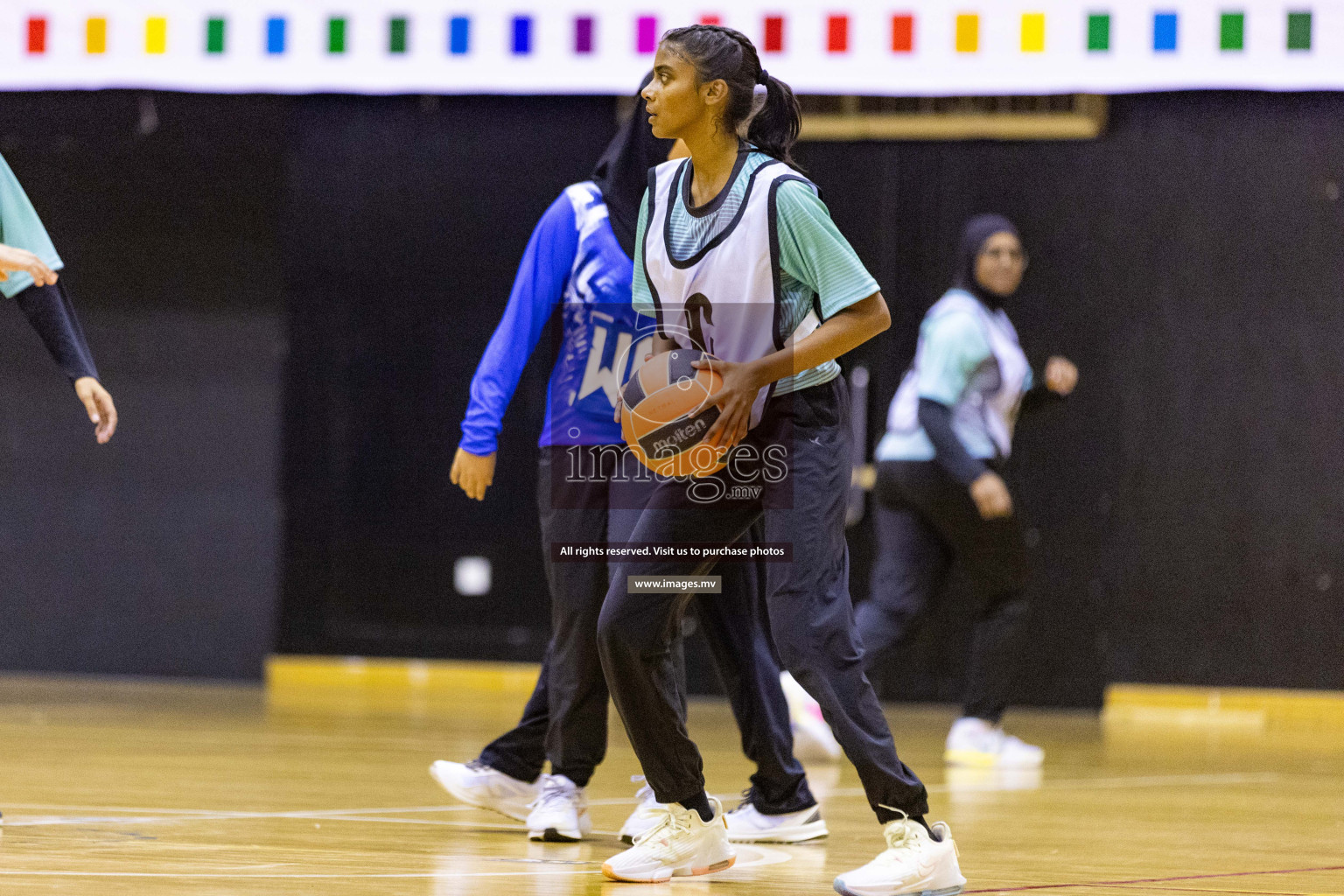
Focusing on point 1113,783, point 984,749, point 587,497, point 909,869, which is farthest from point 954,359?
point 909,869

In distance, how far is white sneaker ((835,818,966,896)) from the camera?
237 centimetres

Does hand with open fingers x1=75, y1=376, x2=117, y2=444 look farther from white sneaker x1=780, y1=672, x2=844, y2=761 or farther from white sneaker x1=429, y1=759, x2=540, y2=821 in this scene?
white sneaker x1=780, y1=672, x2=844, y2=761

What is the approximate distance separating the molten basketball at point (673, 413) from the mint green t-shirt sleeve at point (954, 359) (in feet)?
7.82

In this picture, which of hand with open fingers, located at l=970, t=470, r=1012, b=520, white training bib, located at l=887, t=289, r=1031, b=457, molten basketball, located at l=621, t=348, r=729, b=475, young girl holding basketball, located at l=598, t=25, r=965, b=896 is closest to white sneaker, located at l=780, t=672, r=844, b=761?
hand with open fingers, located at l=970, t=470, r=1012, b=520

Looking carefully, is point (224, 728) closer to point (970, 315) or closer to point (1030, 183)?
point (970, 315)

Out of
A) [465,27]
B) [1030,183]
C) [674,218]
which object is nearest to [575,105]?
[465,27]

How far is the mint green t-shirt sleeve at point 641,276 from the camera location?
2.58 metres

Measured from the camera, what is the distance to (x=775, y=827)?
3061mm

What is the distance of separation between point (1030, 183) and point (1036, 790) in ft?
9.79

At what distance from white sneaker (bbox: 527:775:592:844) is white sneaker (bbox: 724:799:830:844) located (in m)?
0.30

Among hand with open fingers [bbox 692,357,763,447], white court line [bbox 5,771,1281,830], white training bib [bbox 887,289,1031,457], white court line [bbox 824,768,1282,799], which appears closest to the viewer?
hand with open fingers [bbox 692,357,763,447]

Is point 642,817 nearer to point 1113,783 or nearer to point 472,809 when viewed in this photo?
point 472,809

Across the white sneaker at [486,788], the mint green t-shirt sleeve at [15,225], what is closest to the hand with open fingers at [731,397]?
the white sneaker at [486,788]

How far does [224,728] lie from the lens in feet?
16.8
